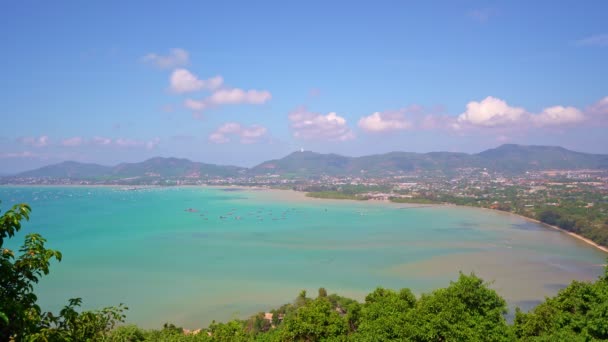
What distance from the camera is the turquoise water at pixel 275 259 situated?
11.8 meters

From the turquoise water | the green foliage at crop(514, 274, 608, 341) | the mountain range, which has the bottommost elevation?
the turquoise water

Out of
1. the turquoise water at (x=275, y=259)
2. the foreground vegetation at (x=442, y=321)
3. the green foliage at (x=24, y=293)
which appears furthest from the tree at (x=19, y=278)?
the turquoise water at (x=275, y=259)

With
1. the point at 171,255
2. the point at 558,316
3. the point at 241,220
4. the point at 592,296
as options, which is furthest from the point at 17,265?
the point at 241,220

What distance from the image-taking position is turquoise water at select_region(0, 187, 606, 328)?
11.8 m

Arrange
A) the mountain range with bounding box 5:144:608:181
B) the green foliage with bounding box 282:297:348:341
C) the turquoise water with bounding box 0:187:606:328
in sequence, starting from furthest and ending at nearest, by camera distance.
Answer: the mountain range with bounding box 5:144:608:181, the turquoise water with bounding box 0:187:606:328, the green foliage with bounding box 282:297:348:341

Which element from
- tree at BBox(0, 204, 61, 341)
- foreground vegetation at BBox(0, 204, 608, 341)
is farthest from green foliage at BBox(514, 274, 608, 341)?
tree at BBox(0, 204, 61, 341)

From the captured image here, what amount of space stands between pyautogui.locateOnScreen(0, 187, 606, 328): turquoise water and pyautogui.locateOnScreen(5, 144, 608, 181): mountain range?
6644cm

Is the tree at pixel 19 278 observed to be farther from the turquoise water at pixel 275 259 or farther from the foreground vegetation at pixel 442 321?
the turquoise water at pixel 275 259

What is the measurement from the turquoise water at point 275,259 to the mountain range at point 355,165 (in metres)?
66.4

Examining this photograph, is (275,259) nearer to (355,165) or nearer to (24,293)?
(24,293)

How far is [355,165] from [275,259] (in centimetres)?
9153

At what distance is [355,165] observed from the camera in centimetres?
10656

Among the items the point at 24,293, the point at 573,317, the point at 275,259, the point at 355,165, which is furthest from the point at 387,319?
the point at 355,165

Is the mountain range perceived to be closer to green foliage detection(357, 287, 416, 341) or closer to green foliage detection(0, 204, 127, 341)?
green foliage detection(357, 287, 416, 341)
